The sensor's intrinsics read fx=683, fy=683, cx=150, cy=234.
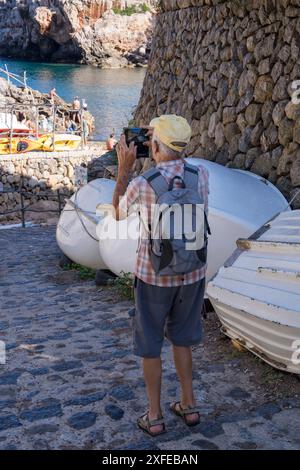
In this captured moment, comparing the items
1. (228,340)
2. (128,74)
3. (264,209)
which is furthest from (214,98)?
(128,74)

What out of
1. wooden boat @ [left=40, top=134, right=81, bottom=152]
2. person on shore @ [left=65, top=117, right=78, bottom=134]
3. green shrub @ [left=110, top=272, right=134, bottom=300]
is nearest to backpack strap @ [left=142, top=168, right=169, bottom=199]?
green shrub @ [left=110, top=272, right=134, bottom=300]

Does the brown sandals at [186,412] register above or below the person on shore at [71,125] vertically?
above

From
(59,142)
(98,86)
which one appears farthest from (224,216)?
(98,86)

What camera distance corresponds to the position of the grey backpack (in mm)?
3162

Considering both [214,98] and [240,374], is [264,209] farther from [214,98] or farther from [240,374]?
[214,98]

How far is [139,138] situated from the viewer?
374 centimetres

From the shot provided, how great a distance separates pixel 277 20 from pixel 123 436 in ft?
14.5

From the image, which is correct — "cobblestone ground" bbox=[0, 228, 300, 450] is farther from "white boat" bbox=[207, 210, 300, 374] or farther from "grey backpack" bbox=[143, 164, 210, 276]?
"grey backpack" bbox=[143, 164, 210, 276]

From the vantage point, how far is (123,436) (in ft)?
11.1

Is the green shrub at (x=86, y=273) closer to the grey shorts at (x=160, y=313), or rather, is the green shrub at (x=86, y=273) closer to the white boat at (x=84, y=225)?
the white boat at (x=84, y=225)

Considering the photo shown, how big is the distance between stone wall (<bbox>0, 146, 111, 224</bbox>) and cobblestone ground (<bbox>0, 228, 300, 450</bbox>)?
11.9 metres

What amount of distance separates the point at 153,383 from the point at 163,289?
18.8 inches

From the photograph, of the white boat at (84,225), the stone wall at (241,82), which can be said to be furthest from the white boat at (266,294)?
the white boat at (84,225)

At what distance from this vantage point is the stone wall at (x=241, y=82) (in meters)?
6.03
